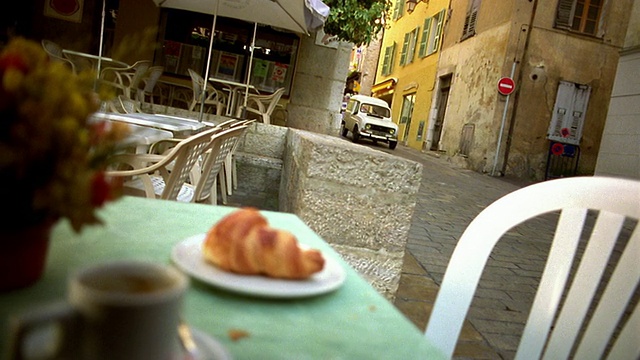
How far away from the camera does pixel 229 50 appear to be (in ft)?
→ 36.6

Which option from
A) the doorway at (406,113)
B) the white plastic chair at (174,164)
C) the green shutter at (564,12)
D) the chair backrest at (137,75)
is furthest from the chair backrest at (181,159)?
the doorway at (406,113)

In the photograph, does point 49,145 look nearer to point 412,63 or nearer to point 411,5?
point 412,63

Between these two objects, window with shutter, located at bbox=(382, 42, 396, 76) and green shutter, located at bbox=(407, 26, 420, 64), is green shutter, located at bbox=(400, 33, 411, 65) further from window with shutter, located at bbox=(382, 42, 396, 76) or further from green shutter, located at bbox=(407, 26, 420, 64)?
window with shutter, located at bbox=(382, 42, 396, 76)

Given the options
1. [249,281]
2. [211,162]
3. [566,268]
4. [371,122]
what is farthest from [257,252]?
[371,122]

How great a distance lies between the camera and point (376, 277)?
266 centimetres

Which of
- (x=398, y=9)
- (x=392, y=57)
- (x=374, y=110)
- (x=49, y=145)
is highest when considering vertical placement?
(x=398, y=9)

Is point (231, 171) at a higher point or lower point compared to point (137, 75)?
lower

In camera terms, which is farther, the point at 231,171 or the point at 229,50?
the point at 229,50

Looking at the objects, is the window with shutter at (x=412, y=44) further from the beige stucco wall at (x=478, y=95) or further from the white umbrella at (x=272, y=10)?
the white umbrella at (x=272, y=10)

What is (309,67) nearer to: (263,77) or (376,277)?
(263,77)

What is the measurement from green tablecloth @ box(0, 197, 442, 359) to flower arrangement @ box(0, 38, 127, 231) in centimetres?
7

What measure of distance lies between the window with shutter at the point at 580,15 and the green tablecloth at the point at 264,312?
1628 cm

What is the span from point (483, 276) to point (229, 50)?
340 inches

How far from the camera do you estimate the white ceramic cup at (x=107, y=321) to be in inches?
15.2
